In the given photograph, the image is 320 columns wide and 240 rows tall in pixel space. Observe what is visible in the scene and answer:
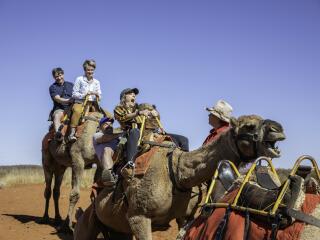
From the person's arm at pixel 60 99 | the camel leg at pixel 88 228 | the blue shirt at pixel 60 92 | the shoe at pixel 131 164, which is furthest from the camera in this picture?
the blue shirt at pixel 60 92

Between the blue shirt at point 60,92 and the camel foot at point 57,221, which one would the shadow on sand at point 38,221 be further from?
the blue shirt at point 60,92

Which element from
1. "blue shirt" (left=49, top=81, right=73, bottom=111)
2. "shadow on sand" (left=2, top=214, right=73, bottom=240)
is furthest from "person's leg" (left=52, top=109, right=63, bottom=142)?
"shadow on sand" (left=2, top=214, right=73, bottom=240)

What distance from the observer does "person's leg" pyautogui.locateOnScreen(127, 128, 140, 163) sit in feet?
21.6

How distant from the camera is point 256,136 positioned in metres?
5.13

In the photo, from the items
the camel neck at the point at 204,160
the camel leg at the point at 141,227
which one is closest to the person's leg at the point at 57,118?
the camel leg at the point at 141,227

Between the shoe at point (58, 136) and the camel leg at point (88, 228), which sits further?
the shoe at point (58, 136)

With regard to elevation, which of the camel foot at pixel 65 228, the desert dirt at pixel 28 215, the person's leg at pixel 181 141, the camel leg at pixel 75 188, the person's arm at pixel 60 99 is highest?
the person's arm at pixel 60 99

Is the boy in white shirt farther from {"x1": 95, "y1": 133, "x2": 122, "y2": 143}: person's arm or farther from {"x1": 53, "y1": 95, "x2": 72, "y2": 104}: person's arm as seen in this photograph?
{"x1": 95, "y1": 133, "x2": 122, "y2": 143}: person's arm

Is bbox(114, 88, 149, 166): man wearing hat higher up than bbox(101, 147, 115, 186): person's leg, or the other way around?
bbox(114, 88, 149, 166): man wearing hat

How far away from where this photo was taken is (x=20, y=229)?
470 inches

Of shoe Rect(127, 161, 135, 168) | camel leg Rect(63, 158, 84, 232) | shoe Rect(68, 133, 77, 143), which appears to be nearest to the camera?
shoe Rect(127, 161, 135, 168)

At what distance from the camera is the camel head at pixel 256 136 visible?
503 cm

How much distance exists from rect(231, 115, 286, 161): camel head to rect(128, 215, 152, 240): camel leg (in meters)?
1.48

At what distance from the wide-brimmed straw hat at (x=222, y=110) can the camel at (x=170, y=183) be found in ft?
2.74
